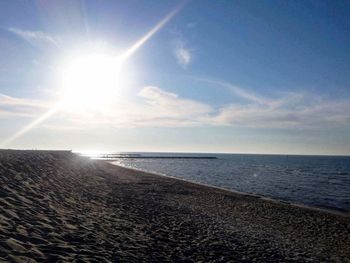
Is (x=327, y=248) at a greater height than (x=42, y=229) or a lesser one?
lesser

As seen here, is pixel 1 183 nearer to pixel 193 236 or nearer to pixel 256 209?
pixel 193 236

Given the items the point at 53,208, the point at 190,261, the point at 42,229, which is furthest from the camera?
the point at 53,208

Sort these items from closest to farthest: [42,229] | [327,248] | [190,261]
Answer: [42,229]
[190,261]
[327,248]

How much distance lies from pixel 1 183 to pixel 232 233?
10554 mm

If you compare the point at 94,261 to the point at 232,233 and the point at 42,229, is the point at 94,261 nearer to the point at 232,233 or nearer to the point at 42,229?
the point at 42,229

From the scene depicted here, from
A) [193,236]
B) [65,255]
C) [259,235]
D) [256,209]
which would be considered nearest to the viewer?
[65,255]

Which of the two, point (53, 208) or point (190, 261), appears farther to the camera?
point (53, 208)

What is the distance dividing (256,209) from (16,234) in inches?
797

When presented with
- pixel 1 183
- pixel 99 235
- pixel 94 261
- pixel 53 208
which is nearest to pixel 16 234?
pixel 94 261

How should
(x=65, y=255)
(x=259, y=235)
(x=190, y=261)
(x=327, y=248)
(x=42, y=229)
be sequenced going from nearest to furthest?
(x=65, y=255) < (x=42, y=229) < (x=190, y=261) < (x=327, y=248) < (x=259, y=235)

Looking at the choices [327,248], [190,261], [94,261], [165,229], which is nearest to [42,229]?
[94,261]

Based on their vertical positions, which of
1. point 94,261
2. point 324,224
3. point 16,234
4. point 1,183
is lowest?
point 324,224

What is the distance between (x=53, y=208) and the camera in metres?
12.7

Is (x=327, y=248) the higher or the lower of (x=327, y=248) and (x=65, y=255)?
the lower
